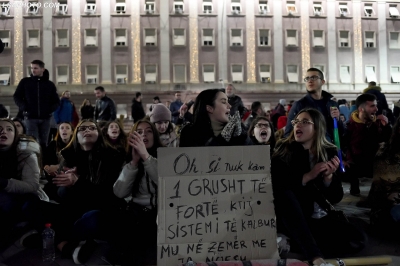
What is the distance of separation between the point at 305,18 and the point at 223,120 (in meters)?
30.7

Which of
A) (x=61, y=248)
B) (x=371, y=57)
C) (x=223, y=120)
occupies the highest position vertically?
(x=371, y=57)

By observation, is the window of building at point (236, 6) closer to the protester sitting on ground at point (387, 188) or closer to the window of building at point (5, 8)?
the window of building at point (5, 8)

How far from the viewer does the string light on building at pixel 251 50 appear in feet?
102

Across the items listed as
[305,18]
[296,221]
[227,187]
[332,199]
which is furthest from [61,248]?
[305,18]

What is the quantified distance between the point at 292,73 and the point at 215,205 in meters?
30.0

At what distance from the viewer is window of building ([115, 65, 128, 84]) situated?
100 feet

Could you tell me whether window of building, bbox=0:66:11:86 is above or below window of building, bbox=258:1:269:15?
below

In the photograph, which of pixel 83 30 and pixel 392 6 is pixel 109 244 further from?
pixel 392 6

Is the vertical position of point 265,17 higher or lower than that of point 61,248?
higher

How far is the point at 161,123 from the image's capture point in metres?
5.49

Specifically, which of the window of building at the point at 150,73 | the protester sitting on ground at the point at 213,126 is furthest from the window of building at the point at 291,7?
the protester sitting on ground at the point at 213,126

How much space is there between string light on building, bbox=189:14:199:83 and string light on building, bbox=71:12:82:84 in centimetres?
812

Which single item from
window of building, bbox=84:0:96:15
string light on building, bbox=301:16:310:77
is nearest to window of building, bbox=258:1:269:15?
string light on building, bbox=301:16:310:77

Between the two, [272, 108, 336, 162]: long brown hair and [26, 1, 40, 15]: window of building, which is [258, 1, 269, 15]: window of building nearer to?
[26, 1, 40, 15]: window of building
